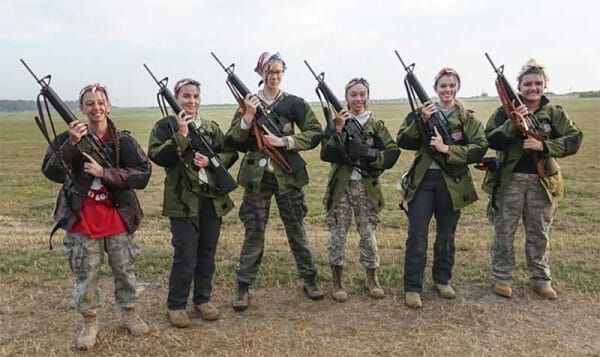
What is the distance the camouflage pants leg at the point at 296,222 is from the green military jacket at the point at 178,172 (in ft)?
2.58

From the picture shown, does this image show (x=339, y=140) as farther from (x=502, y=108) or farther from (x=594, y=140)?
(x=594, y=140)

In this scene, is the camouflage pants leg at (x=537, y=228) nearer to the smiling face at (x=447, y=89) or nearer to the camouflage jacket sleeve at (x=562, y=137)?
the camouflage jacket sleeve at (x=562, y=137)

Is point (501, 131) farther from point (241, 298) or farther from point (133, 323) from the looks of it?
point (133, 323)

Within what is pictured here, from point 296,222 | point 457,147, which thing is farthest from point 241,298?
point 457,147

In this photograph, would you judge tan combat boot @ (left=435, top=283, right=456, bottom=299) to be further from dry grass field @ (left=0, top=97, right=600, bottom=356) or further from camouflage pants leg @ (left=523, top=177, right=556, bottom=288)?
camouflage pants leg @ (left=523, top=177, right=556, bottom=288)

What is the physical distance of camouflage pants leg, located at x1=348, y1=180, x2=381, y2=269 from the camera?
249 inches

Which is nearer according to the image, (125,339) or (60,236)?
(125,339)

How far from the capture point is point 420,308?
6.08 metres

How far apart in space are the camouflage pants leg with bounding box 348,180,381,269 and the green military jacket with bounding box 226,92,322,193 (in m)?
0.64

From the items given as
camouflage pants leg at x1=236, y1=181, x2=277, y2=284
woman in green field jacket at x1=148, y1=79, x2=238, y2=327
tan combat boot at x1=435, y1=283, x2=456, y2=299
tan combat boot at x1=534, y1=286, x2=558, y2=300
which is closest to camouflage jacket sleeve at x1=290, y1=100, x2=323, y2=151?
camouflage pants leg at x1=236, y1=181, x2=277, y2=284

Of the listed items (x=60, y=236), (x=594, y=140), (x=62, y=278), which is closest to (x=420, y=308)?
(x=62, y=278)

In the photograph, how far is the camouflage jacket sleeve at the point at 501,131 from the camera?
6.11 metres

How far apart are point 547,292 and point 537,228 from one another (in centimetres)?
76

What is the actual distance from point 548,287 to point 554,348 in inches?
56.2
